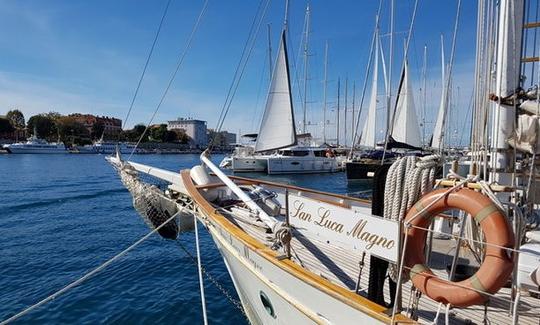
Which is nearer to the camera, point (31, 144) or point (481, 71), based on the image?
point (481, 71)

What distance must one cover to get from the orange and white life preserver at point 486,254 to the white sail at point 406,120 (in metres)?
26.1

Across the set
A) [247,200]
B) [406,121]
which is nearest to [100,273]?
[247,200]

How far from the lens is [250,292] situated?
15.7 feet

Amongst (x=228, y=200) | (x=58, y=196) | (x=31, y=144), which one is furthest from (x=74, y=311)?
(x=31, y=144)

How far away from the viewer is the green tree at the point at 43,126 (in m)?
101

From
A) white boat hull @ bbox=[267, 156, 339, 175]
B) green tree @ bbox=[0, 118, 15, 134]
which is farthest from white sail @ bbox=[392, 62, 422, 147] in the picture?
green tree @ bbox=[0, 118, 15, 134]

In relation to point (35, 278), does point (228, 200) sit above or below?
above

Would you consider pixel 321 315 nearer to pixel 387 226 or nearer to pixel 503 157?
pixel 387 226

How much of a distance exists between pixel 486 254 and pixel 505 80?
2810 mm

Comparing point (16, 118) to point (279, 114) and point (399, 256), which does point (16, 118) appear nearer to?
point (279, 114)

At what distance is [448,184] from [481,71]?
2.51 metres

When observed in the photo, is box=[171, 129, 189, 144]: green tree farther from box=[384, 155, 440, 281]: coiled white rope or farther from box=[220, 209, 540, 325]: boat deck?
box=[384, 155, 440, 281]: coiled white rope

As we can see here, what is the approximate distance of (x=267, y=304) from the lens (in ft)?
13.8

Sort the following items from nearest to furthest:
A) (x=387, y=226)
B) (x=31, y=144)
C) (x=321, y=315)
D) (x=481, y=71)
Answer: (x=387, y=226), (x=321, y=315), (x=481, y=71), (x=31, y=144)
